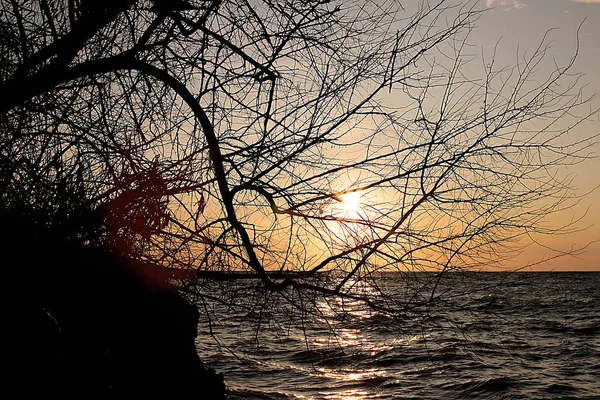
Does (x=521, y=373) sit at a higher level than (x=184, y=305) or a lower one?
lower

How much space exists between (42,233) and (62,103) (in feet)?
2.71

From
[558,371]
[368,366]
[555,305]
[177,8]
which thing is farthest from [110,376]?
[555,305]

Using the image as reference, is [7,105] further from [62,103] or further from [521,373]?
[521,373]

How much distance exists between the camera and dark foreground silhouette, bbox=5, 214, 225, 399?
3.05 m

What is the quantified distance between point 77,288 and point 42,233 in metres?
0.61

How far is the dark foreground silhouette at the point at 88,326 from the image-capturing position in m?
3.05

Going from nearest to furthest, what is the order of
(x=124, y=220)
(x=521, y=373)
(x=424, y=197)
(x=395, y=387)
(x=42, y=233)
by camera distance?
(x=424, y=197)
(x=42, y=233)
(x=124, y=220)
(x=395, y=387)
(x=521, y=373)

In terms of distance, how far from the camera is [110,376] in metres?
3.57

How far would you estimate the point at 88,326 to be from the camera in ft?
11.9

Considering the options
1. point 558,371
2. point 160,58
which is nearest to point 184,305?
point 160,58

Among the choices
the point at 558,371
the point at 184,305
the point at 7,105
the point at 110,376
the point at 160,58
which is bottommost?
the point at 558,371

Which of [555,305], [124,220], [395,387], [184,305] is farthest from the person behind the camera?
[555,305]

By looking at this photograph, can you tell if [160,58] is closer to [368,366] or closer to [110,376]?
[110,376]

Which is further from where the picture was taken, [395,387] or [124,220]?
[395,387]
